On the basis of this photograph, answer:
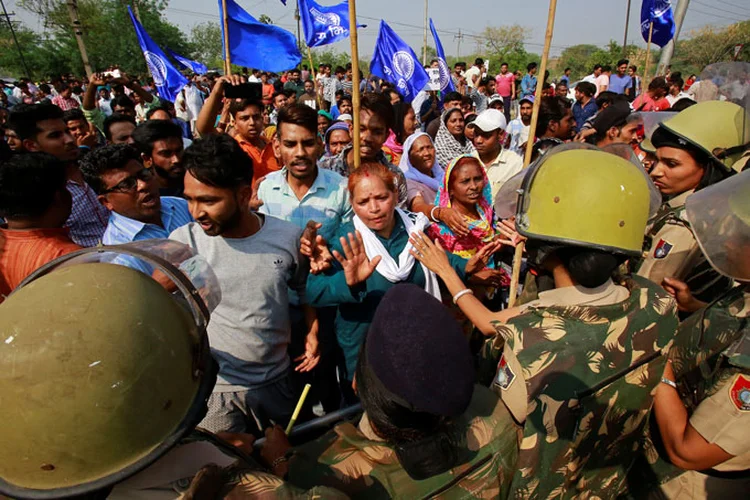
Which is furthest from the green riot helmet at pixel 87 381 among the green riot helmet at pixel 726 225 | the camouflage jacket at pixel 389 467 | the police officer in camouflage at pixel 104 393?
the green riot helmet at pixel 726 225

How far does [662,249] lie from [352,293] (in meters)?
1.78

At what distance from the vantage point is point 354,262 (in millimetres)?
2303

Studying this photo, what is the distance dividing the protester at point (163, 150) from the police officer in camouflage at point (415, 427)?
111 inches

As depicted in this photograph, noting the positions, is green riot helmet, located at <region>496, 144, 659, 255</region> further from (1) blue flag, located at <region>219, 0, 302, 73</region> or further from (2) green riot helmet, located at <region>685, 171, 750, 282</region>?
(1) blue flag, located at <region>219, 0, 302, 73</region>

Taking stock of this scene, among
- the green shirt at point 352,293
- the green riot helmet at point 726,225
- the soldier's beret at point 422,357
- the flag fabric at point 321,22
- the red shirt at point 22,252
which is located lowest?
the green shirt at point 352,293

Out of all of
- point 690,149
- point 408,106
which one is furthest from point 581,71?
point 690,149

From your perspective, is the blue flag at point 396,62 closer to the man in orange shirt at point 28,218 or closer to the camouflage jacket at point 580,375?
the man in orange shirt at point 28,218

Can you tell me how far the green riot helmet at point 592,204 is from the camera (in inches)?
54.5

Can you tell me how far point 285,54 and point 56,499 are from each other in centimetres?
465

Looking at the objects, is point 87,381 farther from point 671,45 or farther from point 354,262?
point 671,45

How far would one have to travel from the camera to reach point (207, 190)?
2080 mm

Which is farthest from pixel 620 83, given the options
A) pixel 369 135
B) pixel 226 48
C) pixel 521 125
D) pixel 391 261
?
pixel 391 261

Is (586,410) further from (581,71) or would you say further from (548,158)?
(581,71)

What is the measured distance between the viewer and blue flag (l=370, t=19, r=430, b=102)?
6.11 metres
